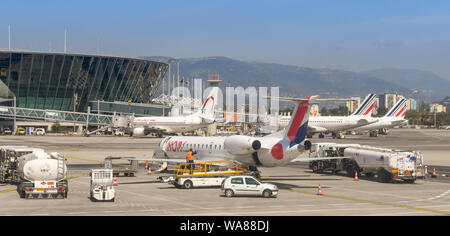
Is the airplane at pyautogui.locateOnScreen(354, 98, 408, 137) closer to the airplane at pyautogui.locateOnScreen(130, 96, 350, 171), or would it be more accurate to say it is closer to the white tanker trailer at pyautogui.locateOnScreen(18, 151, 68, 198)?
the airplane at pyautogui.locateOnScreen(130, 96, 350, 171)

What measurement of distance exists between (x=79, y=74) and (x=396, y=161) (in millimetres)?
113321

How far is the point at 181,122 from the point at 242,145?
235ft

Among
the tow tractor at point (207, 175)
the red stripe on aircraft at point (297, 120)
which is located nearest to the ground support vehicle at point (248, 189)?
the tow tractor at point (207, 175)

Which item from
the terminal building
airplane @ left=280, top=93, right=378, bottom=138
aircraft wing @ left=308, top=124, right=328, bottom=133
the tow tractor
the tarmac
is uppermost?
the terminal building

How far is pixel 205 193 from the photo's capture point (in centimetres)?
3344

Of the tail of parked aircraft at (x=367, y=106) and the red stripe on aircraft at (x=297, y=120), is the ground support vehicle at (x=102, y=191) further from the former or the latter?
the tail of parked aircraft at (x=367, y=106)

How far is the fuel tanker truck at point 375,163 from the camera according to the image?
40344 millimetres

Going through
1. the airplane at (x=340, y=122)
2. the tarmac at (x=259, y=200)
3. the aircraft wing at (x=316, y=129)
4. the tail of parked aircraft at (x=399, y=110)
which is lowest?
the tarmac at (x=259, y=200)

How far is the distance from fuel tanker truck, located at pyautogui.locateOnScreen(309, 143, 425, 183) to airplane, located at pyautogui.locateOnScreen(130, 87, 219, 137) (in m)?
56.8

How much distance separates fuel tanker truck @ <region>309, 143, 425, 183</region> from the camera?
132 ft

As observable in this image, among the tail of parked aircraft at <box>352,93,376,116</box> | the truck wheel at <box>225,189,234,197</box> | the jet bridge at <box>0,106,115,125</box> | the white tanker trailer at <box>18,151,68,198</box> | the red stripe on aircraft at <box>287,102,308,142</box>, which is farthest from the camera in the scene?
the jet bridge at <box>0,106,115,125</box>

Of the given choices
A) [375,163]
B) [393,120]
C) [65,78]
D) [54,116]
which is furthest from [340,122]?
[65,78]

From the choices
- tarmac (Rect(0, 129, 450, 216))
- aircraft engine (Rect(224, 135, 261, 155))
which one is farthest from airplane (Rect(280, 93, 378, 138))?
aircraft engine (Rect(224, 135, 261, 155))
